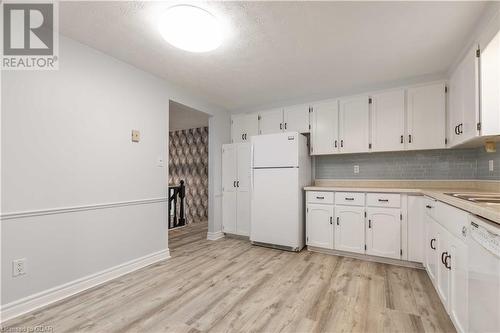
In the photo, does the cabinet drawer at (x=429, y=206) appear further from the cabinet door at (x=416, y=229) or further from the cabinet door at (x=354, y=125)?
the cabinet door at (x=354, y=125)

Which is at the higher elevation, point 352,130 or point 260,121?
point 260,121

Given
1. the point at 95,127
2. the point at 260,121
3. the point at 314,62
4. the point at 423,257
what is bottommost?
the point at 423,257

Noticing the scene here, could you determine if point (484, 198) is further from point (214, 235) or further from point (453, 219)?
point (214, 235)

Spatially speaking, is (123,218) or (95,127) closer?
(95,127)

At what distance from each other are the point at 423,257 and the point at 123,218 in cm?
334

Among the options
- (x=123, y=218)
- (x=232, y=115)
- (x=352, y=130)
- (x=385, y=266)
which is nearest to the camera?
(x=123, y=218)

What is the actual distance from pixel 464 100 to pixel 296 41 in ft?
5.58

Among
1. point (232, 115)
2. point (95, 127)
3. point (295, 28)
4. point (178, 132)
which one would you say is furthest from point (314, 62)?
point (178, 132)

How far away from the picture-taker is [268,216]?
3.43 metres

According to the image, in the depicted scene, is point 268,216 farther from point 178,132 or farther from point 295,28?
point 178,132

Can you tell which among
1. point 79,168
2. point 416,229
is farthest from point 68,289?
point 416,229

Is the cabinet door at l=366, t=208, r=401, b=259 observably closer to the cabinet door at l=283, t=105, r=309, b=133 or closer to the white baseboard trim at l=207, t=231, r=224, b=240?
the cabinet door at l=283, t=105, r=309, b=133

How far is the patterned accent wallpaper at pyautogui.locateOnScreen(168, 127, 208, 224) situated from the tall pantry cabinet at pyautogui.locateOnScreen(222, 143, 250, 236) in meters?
1.82

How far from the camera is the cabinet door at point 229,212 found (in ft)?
13.0
